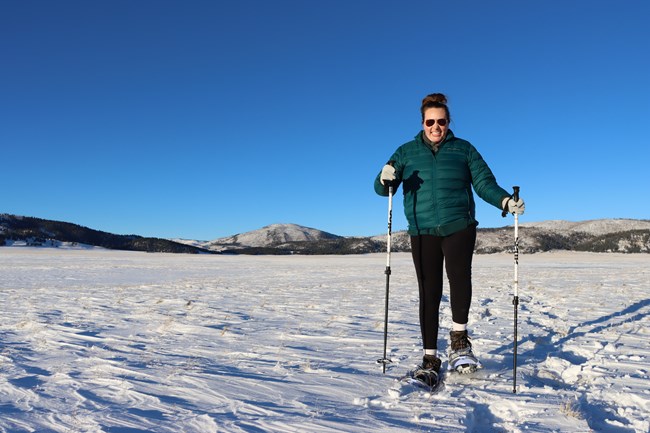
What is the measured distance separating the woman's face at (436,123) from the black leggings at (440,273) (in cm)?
94

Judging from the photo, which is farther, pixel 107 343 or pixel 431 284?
pixel 107 343

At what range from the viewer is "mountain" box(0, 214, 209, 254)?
101 meters

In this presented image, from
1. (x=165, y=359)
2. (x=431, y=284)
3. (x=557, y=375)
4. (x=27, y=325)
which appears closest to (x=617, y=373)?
(x=557, y=375)

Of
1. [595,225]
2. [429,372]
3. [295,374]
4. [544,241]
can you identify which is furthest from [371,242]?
[429,372]

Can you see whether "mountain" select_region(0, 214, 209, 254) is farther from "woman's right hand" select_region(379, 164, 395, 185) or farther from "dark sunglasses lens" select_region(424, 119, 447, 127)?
"dark sunglasses lens" select_region(424, 119, 447, 127)

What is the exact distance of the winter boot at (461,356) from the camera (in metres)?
3.86

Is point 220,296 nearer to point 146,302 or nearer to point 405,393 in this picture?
point 146,302

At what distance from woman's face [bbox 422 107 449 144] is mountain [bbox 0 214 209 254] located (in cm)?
9910

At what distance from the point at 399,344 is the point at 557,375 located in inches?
71.7

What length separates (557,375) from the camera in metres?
4.11

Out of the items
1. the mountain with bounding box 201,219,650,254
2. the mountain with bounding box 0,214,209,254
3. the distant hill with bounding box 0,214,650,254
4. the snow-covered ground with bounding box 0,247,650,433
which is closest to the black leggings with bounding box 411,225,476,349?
the snow-covered ground with bounding box 0,247,650,433

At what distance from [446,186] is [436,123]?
0.63m

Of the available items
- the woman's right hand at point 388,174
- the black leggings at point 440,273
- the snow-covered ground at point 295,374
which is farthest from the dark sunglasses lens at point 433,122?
the snow-covered ground at point 295,374

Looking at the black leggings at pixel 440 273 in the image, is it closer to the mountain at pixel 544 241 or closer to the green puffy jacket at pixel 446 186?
the green puffy jacket at pixel 446 186
